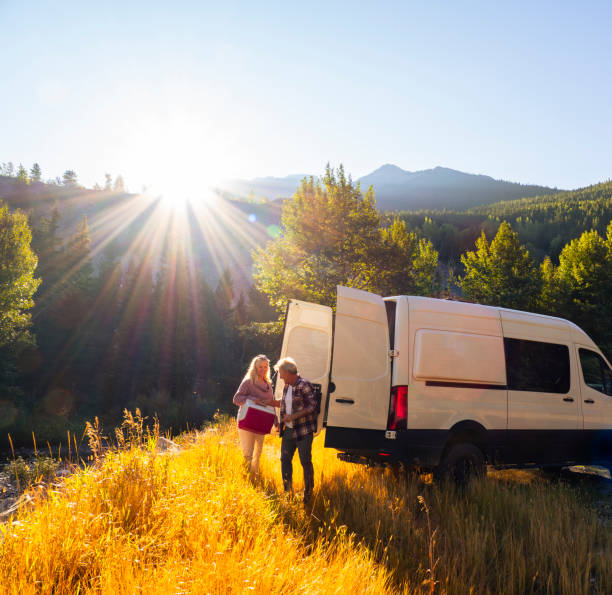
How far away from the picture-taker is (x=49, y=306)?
43812mm

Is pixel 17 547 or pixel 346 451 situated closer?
pixel 17 547

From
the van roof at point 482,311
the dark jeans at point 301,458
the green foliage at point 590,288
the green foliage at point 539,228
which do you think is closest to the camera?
the dark jeans at point 301,458

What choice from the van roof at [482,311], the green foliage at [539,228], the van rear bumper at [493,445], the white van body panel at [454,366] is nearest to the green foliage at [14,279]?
the van rear bumper at [493,445]

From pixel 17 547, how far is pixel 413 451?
4.54m

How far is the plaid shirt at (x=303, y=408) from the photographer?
561cm

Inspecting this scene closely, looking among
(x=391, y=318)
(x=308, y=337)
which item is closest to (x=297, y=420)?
(x=308, y=337)

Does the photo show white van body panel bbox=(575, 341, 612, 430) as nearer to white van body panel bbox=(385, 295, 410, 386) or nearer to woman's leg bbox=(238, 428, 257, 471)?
white van body panel bbox=(385, 295, 410, 386)

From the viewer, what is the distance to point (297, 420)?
567 centimetres

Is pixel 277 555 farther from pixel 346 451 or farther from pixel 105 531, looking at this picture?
pixel 346 451

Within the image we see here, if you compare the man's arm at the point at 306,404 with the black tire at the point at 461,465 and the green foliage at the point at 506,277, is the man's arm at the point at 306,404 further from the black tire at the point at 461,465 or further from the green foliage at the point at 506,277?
the green foliage at the point at 506,277

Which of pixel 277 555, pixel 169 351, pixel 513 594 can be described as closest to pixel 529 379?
pixel 513 594

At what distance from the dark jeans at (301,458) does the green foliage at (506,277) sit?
1133 inches

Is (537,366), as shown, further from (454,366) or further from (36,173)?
(36,173)

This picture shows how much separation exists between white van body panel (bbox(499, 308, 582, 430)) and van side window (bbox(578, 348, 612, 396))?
0.40 metres
